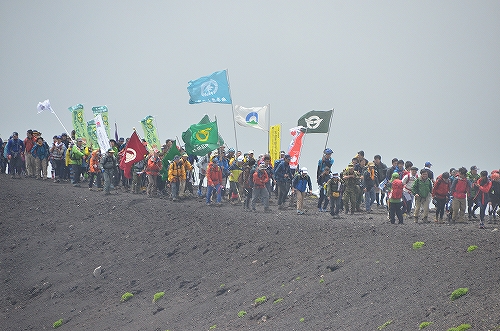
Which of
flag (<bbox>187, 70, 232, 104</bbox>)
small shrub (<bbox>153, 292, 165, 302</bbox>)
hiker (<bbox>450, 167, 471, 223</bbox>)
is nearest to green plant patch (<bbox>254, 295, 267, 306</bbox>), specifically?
small shrub (<bbox>153, 292, 165, 302</bbox>)

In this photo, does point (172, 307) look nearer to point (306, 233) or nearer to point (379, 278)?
point (306, 233)

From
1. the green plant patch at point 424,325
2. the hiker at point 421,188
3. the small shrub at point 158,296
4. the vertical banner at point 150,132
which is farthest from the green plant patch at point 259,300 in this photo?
the vertical banner at point 150,132

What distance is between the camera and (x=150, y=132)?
43.9 metres

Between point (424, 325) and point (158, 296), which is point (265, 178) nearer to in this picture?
point (158, 296)

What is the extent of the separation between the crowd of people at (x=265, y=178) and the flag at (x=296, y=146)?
53cm

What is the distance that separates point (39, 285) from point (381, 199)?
53.1 feet

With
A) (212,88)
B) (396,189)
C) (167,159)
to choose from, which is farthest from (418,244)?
(212,88)

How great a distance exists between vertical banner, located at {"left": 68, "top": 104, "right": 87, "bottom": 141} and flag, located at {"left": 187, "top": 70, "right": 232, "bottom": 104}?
25.9 ft

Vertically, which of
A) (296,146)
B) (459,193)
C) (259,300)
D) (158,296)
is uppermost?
(296,146)

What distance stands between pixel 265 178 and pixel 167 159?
581 centimetres

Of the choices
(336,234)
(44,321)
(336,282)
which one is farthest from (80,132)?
(336,282)

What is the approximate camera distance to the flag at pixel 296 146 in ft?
129

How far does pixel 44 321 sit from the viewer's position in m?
31.4

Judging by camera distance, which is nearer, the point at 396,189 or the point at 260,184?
the point at 396,189
